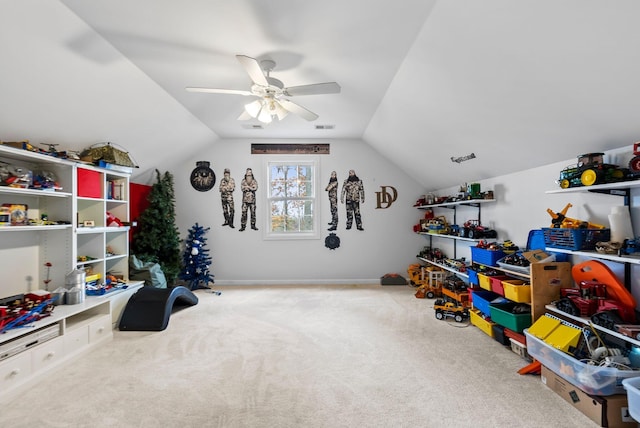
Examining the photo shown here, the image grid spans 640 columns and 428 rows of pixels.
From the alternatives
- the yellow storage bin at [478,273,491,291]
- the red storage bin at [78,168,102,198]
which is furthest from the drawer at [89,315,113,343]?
the yellow storage bin at [478,273,491,291]

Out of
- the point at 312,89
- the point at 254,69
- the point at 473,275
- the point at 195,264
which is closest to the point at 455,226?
the point at 473,275

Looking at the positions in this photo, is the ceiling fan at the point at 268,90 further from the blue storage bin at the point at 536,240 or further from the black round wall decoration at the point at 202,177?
the black round wall decoration at the point at 202,177

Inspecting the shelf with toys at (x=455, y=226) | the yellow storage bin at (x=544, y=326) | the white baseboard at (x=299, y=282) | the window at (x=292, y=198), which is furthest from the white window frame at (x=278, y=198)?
the yellow storage bin at (x=544, y=326)

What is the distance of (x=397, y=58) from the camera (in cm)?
264

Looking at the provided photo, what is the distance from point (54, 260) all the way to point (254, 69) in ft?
9.96

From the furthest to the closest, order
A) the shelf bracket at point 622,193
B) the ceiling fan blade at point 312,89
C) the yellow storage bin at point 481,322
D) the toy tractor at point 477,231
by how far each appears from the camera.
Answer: the toy tractor at point 477,231, the yellow storage bin at point 481,322, the ceiling fan blade at point 312,89, the shelf bracket at point 622,193

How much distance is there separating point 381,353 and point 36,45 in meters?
3.83

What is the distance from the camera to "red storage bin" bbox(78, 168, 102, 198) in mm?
3141

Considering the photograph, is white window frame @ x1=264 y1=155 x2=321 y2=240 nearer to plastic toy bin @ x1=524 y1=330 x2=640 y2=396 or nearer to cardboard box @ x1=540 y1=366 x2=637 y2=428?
plastic toy bin @ x1=524 y1=330 x2=640 y2=396

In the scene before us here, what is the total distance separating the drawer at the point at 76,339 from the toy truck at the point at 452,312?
396 cm

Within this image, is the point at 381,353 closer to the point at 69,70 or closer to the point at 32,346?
the point at 32,346

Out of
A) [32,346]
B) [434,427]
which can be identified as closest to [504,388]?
[434,427]

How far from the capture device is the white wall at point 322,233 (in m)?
5.48

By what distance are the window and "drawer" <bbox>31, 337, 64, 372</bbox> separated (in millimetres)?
3514
